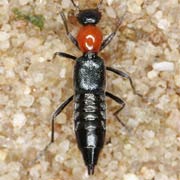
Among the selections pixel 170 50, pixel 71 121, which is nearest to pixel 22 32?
pixel 71 121

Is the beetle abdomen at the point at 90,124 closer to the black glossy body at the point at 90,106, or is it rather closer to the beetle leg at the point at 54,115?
the black glossy body at the point at 90,106

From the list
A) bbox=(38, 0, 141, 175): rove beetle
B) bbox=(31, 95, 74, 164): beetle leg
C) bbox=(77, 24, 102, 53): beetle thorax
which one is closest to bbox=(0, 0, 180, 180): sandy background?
bbox=(31, 95, 74, 164): beetle leg

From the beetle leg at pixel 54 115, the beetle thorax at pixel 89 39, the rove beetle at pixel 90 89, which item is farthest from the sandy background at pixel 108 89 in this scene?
the beetle thorax at pixel 89 39

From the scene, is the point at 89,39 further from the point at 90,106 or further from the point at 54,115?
the point at 54,115

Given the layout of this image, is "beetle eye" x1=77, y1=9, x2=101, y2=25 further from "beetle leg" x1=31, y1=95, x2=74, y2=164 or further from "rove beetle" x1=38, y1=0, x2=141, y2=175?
"beetle leg" x1=31, y1=95, x2=74, y2=164

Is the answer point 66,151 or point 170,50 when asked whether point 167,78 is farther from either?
point 66,151
